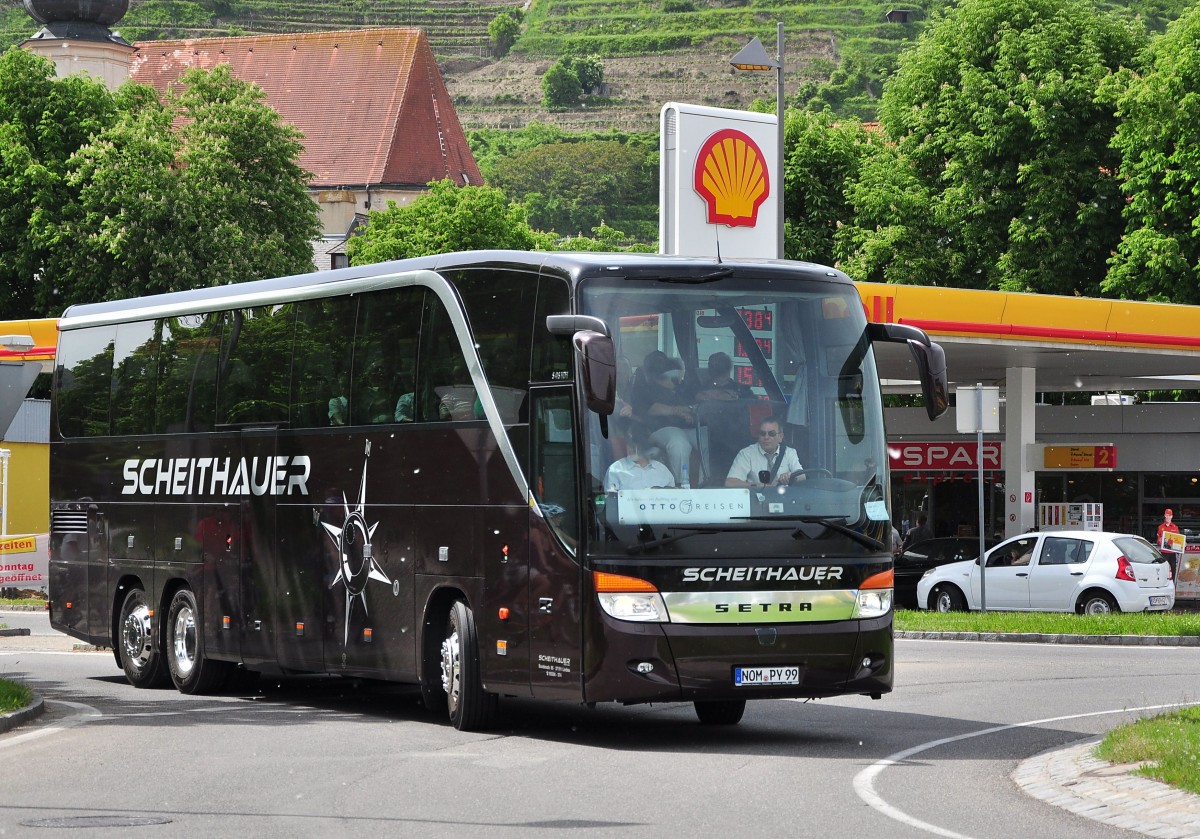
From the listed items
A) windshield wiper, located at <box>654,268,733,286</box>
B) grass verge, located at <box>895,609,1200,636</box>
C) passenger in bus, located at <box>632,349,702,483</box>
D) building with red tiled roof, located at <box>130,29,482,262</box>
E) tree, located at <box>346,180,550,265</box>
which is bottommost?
grass verge, located at <box>895,609,1200,636</box>

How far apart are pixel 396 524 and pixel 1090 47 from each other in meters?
36.5

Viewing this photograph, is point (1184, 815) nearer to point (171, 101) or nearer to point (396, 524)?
point (396, 524)

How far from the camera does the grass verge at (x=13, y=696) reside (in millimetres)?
14180

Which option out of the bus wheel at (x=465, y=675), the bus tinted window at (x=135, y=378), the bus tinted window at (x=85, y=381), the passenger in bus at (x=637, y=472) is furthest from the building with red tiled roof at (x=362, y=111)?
the passenger in bus at (x=637, y=472)

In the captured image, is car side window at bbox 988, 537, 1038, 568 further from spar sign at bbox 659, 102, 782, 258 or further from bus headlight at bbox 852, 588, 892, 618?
bus headlight at bbox 852, 588, 892, 618

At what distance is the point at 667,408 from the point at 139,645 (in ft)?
24.8

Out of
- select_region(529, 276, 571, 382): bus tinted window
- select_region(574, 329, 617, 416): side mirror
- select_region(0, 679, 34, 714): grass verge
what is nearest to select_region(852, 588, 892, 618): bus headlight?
select_region(574, 329, 617, 416): side mirror

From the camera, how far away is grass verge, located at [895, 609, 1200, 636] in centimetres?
2320

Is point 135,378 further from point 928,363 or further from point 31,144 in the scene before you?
point 31,144

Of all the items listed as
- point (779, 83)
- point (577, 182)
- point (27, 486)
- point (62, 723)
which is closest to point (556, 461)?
point (62, 723)

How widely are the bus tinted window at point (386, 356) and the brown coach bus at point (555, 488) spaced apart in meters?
0.02

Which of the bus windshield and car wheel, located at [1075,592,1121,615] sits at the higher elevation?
the bus windshield

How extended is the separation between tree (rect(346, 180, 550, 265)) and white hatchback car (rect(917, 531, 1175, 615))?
5072 cm

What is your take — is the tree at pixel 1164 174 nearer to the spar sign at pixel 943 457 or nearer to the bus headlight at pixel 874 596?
the spar sign at pixel 943 457
